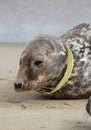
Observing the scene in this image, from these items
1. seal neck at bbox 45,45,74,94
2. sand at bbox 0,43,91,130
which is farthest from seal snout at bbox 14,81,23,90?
seal neck at bbox 45,45,74,94

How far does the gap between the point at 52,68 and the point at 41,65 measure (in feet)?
0.32

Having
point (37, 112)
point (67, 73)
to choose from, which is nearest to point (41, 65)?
point (67, 73)

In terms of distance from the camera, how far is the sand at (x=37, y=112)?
4.49 meters

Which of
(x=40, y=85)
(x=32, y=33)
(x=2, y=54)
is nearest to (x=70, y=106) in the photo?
(x=40, y=85)

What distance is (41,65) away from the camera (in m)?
5.23

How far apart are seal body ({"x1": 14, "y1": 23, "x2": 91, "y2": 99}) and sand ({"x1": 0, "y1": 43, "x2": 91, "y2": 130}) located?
0.11m

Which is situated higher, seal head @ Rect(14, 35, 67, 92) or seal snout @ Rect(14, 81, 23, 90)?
seal head @ Rect(14, 35, 67, 92)

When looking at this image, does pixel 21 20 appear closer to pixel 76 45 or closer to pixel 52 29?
pixel 52 29

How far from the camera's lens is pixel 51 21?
400 inches

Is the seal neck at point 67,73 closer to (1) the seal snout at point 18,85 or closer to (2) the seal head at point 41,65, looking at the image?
(2) the seal head at point 41,65

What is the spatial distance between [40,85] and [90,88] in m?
0.46

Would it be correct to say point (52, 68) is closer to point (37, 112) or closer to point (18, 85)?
point (18, 85)

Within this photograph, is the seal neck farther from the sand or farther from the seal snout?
the seal snout

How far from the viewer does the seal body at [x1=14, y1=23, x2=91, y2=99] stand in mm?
5188
